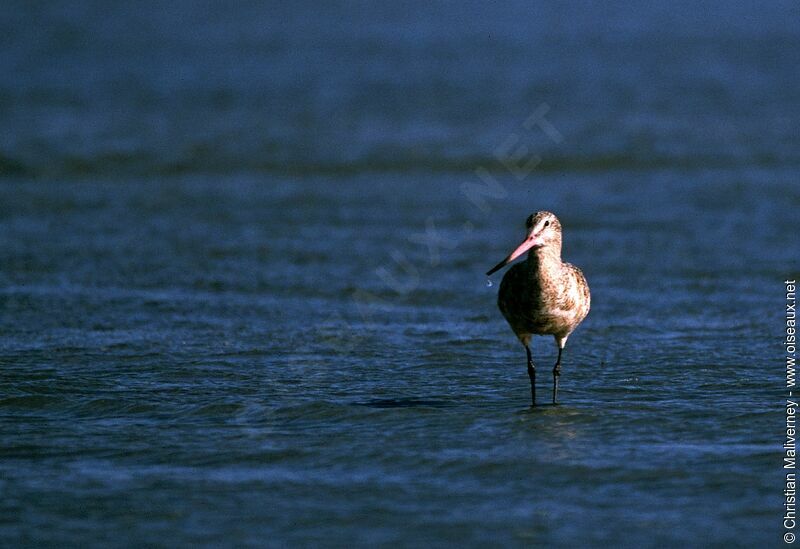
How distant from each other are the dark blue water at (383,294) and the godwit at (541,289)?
39 cm

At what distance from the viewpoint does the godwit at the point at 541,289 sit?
286 inches

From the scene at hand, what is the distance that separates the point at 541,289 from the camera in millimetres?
7258

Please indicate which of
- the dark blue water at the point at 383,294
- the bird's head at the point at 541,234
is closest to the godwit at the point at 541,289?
the bird's head at the point at 541,234

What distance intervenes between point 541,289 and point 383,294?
2.75 m

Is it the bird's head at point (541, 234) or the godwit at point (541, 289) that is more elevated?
the bird's head at point (541, 234)

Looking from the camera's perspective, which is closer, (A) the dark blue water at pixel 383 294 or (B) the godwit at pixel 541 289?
(A) the dark blue water at pixel 383 294

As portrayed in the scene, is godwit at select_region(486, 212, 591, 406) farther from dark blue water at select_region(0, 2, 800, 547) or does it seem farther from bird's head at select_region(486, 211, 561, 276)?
dark blue water at select_region(0, 2, 800, 547)

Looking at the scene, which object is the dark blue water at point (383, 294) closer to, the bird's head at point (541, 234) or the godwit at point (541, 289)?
the godwit at point (541, 289)

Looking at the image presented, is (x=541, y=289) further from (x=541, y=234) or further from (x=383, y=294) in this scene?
(x=383, y=294)

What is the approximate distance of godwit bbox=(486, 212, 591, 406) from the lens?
727 cm

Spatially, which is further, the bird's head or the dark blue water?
the bird's head

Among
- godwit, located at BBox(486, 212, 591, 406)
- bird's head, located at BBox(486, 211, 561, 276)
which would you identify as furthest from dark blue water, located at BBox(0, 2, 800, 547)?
bird's head, located at BBox(486, 211, 561, 276)

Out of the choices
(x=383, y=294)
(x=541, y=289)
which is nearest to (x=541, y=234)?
(x=541, y=289)

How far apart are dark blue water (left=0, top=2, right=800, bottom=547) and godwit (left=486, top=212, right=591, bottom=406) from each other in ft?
1.27
